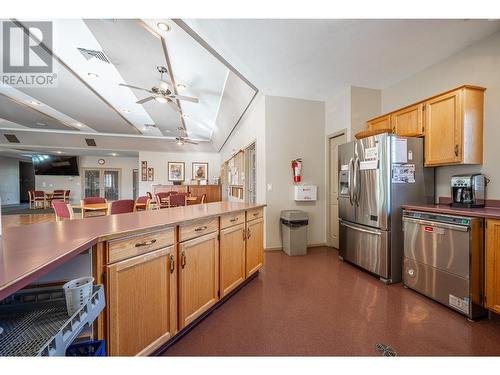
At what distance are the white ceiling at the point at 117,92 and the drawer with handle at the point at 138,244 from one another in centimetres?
249

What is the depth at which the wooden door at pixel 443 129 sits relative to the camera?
250 centimetres

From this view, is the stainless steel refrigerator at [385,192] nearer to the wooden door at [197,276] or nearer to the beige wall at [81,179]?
the wooden door at [197,276]

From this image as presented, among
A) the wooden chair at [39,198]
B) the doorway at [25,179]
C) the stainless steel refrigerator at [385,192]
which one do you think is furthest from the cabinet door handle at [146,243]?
the doorway at [25,179]

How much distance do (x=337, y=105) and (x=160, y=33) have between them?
3.11m

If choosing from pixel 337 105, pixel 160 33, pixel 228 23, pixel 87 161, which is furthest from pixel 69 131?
pixel 337 105

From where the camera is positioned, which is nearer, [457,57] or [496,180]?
[496,180]

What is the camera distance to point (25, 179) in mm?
12383

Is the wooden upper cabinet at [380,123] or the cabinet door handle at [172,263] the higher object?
the wooden upper cabinet at [380,123]

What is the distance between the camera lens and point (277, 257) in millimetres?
3771

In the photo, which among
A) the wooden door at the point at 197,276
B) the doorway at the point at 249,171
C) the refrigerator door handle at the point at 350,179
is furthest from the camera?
the doorway at the point at 249,171

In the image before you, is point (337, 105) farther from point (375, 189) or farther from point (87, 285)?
point (87, 285)

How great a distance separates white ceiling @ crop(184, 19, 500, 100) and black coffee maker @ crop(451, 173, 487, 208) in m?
1.63
